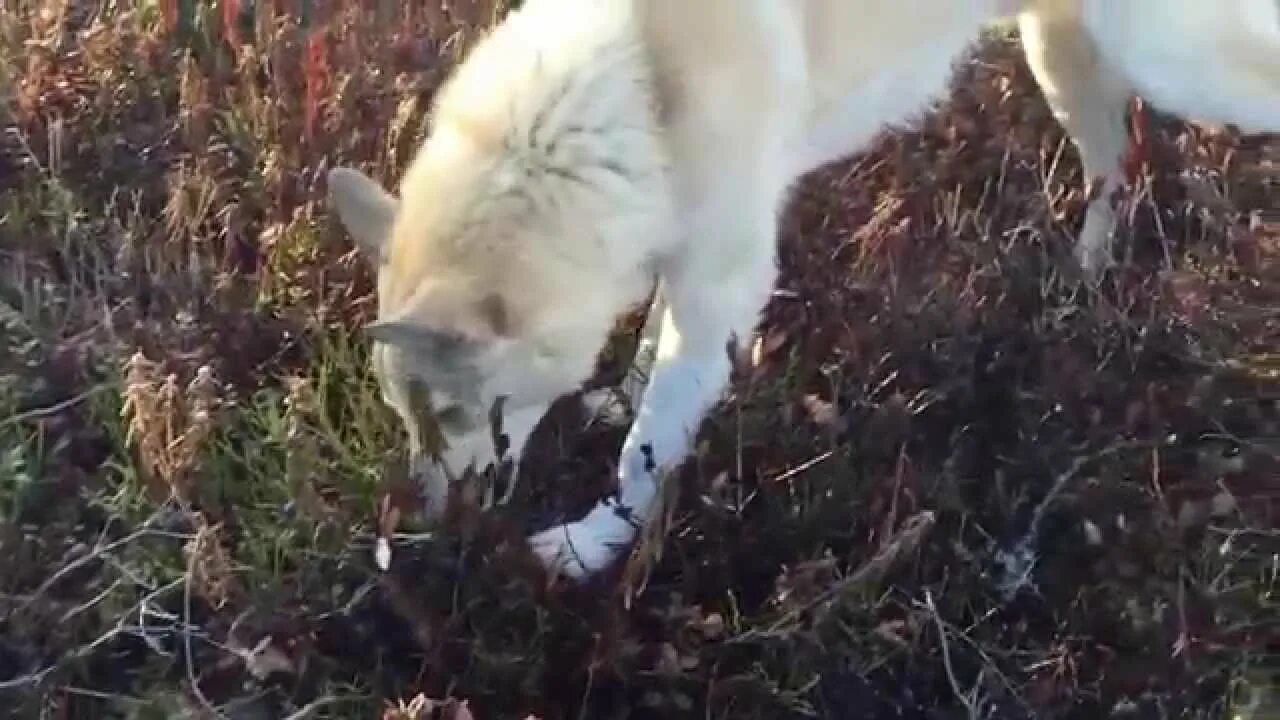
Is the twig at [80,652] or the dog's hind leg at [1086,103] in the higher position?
the dog's hind leg at [1086,103]

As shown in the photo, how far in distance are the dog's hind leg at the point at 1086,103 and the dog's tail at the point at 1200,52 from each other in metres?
0.19

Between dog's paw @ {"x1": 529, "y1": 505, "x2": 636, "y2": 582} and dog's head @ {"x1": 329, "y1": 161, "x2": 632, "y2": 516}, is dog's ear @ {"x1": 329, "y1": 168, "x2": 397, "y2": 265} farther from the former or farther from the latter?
dog's paw @ {"x1": 529, "y1": 505, "x2": 636, "y2": 582}

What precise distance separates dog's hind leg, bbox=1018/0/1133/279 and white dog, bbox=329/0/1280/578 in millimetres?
474

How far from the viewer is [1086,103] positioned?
14.8ft

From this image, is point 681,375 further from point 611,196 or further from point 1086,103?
point 1086,103

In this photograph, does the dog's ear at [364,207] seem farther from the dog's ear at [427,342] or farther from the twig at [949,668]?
the twig at [949,668]

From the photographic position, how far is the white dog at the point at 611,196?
310 cm

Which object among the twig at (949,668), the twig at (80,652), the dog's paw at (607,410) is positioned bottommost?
the twig at (949,668)

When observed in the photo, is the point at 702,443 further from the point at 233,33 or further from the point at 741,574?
the point at 233,33

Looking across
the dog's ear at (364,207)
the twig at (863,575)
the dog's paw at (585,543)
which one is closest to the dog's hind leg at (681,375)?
the dog's paw at (585,543)

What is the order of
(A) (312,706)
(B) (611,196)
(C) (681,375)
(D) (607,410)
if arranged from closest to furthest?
1. (A) (312,706)
2. (B) (611,196)
3. (C) (681,375)
4. (D) (607,410)

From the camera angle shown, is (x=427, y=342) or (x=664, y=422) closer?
(x=427, y=342)

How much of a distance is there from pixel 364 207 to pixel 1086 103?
213 centimetres

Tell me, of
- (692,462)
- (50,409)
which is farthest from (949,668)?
(50,409)
